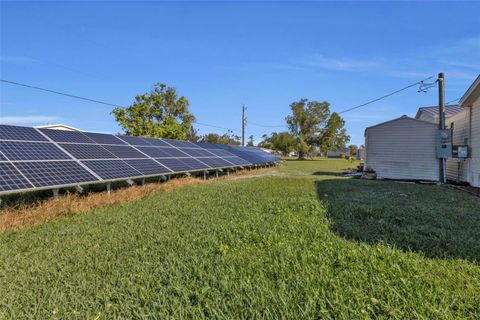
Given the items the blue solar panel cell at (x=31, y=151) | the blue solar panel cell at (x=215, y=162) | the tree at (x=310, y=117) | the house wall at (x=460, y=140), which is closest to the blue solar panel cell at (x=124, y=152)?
the blue solar panel cell at (x=31, y=151)

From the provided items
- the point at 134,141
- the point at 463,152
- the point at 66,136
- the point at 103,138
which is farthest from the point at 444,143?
the point at 66,136

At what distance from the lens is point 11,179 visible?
6387 millimetres

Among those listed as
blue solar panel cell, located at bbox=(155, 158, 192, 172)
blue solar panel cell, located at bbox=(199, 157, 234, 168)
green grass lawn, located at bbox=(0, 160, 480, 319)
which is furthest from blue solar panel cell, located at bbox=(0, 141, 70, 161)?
blue solar panel cell, located at bbox=(199, 157, 234, 168)

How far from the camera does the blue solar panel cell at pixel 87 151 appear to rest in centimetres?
964

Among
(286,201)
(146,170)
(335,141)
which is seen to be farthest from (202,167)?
(335,141)

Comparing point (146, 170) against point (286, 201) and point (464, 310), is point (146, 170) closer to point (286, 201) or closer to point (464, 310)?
point (286, 201)

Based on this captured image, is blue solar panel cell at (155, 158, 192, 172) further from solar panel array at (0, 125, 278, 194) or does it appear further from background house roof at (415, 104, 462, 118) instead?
background house roof at (415, 104, 462, 118)

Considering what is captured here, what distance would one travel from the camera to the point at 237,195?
8.71m

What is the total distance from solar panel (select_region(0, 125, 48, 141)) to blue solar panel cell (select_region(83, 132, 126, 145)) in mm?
2476

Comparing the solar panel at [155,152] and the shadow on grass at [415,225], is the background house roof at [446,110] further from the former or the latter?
the solar panel at [155,152]

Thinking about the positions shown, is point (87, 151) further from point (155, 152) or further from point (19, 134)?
point (155, 152)

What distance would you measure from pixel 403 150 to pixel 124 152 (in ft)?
48.5

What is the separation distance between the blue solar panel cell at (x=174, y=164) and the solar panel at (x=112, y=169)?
238 centimetres

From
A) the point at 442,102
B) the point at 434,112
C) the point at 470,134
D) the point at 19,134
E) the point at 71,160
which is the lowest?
the point at 71,160
